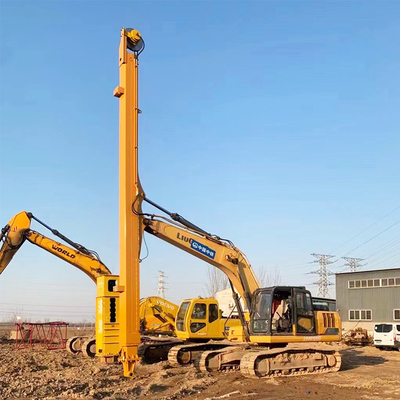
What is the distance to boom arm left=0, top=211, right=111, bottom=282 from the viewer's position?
867 inches

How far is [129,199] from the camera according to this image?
47.8 ft

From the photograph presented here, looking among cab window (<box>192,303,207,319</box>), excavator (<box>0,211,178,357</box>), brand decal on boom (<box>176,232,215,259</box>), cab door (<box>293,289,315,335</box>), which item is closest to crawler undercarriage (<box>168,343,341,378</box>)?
cab door (<box>293,289,315,335</box>)

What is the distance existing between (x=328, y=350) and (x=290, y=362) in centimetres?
155

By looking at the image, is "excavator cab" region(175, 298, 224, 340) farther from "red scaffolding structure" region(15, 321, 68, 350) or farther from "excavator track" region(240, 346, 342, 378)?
"red scaffolding structure" region(15, 321, 68, 350)

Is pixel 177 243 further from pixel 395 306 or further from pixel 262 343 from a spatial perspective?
pixel 395 306

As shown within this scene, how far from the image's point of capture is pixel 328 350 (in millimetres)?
16672

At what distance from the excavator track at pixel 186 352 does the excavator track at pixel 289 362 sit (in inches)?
95.8

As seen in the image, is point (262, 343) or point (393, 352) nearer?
point (262, 343)

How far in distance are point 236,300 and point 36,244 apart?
9.76 metres

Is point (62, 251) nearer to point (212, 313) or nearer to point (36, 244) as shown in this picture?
point (36, 244)

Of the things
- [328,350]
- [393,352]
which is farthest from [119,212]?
[393,352]

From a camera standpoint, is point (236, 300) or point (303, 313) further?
point (236, 300)

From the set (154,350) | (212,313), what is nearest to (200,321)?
(212,313)

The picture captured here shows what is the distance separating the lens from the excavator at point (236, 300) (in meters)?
14.1
